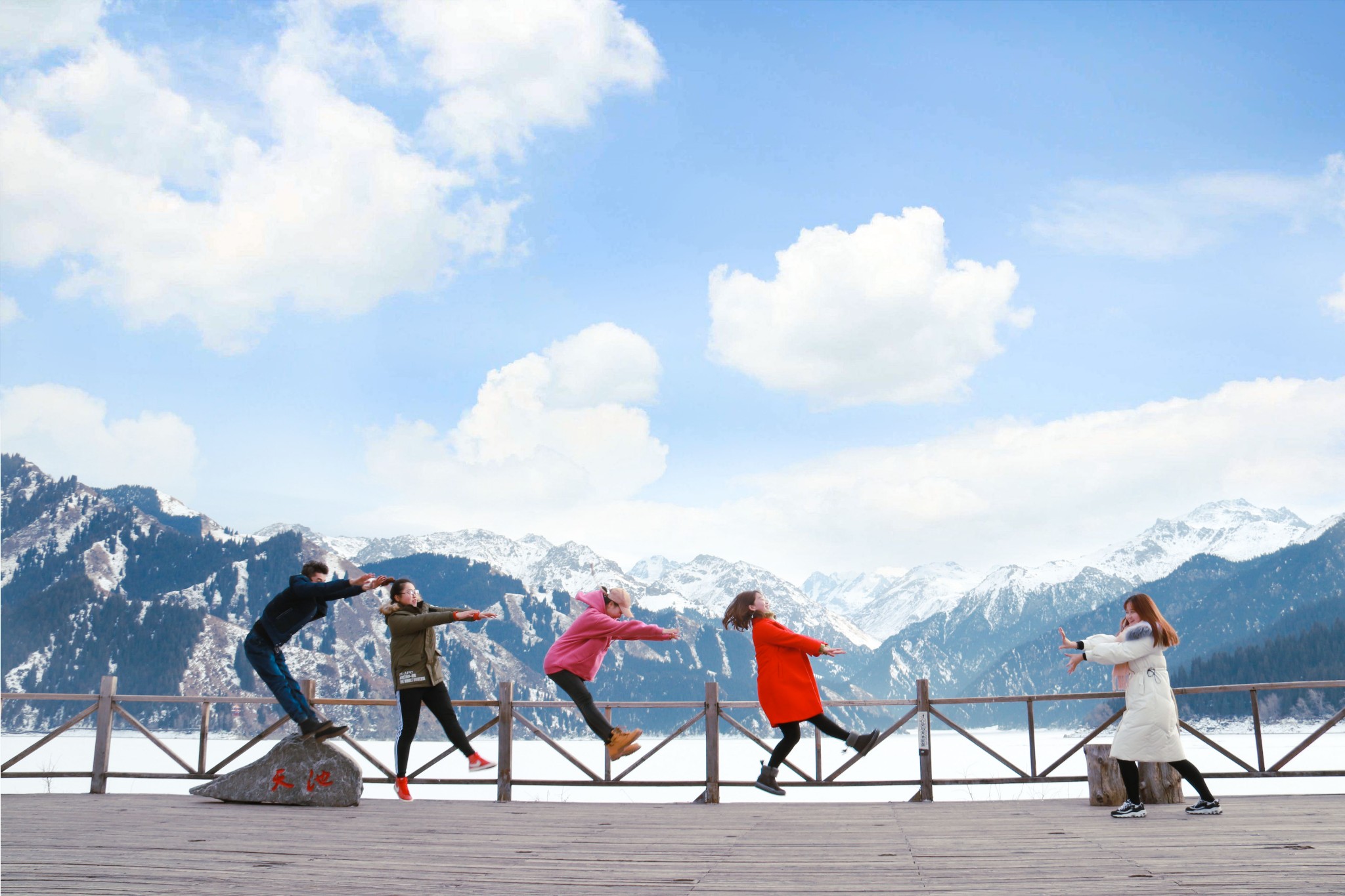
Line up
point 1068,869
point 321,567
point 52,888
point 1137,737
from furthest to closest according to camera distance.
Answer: point 321,567 → point 1137,737 → point 1068,869 → point 52,888

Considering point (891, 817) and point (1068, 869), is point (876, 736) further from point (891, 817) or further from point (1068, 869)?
point (1068, 869)

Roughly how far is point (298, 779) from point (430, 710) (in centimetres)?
147

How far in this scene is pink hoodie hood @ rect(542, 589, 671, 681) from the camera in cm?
979

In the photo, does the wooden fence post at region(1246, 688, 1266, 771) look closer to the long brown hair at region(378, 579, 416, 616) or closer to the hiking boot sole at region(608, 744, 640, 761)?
the hiking boot sole at region(608, 744, 640, 761)

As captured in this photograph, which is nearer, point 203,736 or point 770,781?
point 770,781

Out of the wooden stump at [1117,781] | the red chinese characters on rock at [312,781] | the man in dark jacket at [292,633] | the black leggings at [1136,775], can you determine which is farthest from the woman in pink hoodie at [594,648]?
Answer: the wooden stump at [1117,781]

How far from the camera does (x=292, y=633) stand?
30.8ft

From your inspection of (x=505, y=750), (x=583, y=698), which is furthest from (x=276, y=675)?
(x=505, y=750)

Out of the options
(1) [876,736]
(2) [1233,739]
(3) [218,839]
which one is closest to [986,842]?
(1) [876,736]

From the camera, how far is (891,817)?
8.73 m

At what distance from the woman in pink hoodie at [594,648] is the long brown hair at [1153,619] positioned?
4.43m

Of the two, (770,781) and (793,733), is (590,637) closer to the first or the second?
(793,733)

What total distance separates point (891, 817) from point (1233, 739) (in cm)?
21499

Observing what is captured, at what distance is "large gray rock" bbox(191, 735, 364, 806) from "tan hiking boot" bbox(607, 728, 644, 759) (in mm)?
2602
